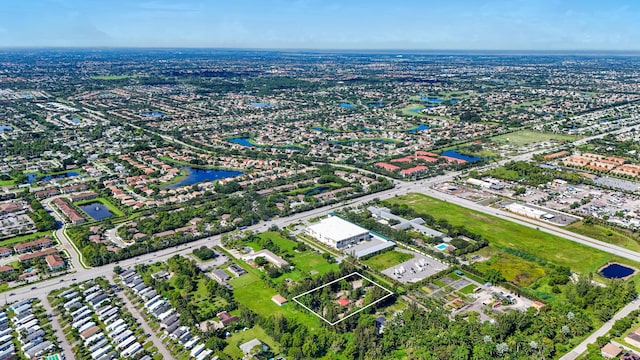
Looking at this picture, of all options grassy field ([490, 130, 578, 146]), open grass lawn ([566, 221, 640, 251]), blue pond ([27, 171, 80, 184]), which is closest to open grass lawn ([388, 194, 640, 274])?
open grass lawn ([566, 221, 640, 251])

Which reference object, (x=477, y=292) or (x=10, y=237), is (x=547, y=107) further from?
(x=10, y=237)

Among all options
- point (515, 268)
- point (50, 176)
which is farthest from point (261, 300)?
point (50, 176)

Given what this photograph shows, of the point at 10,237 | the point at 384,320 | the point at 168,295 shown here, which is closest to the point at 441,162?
the point at 384,320

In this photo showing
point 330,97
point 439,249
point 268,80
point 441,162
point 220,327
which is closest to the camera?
point 220,327

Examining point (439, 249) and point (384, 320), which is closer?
point (384, 320)

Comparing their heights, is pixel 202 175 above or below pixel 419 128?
below

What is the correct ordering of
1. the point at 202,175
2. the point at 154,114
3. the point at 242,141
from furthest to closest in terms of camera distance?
the point at 154,114 → the point at 242,141 → the point at 202,175

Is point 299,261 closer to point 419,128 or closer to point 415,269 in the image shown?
point 415,269

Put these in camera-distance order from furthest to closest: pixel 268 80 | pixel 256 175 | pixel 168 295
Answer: pixel 268 80, pixel 256 175, pixel 168 295

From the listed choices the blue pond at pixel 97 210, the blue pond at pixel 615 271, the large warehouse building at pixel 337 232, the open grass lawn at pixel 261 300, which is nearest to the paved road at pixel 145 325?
the open grass lawn at pixel 261 300
